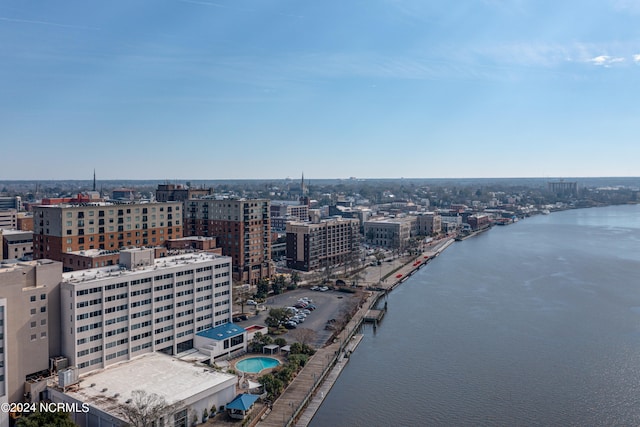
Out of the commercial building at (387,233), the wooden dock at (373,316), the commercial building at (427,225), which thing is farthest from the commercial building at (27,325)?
the commercial building at (427,225)

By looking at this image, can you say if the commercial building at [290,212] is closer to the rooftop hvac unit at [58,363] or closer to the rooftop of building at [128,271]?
the rooftop of building at [128,271]

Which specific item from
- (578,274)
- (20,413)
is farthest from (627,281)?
(20,413)

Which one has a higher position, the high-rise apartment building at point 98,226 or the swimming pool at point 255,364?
the high-rise apartment building at point 98,226

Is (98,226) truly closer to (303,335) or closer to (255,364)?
(303,335)

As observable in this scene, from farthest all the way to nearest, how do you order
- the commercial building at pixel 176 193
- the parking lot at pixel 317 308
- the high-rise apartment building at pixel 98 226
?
the commercial building at pixel 176 193
the high-rise apartment building at pixel 98 226
the parking lot at pixel 317 308

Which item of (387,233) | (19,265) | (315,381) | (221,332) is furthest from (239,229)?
(387,233)

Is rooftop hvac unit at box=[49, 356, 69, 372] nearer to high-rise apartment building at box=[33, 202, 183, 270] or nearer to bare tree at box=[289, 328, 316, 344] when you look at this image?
high-rise apartment building at box=[33, 202, 183, 270]
